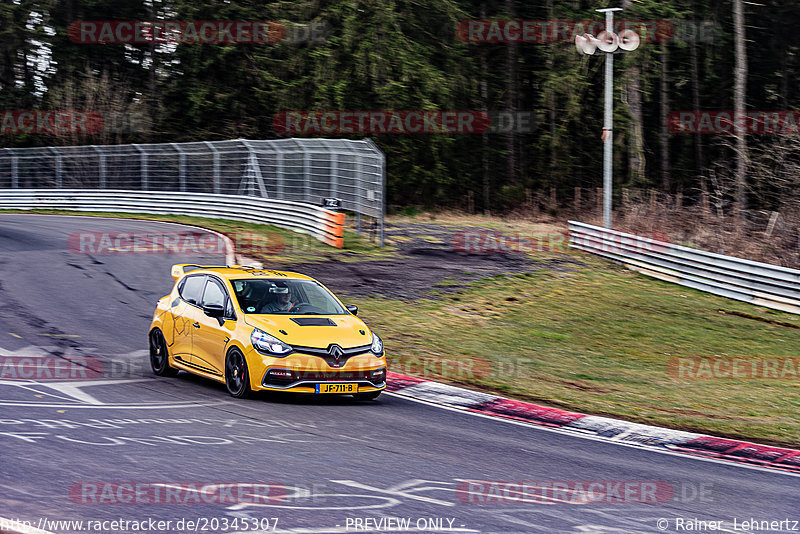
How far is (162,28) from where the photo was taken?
49844 millimetres

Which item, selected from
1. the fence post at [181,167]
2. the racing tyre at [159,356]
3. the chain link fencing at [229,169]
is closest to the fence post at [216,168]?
the chain link fencing at [229,169]

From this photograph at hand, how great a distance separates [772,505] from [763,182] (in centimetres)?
4383

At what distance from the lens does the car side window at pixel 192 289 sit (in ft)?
39.8

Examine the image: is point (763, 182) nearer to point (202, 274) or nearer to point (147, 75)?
point (147, 75)

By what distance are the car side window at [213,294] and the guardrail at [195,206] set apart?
14.5 m

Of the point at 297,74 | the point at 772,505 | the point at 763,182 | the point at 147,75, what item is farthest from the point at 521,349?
the point at 147,75

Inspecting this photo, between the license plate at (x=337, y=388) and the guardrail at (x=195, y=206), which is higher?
the guardrail at (x=195, y=206)

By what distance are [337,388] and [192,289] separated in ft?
9.63

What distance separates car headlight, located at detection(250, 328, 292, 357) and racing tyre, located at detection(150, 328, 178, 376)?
2.19 meters

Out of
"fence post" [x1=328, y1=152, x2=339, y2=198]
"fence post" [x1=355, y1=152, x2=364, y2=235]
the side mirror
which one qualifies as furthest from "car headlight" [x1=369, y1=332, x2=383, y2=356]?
"fence post" [x1=328, y1=152, x2=339, y2=198]

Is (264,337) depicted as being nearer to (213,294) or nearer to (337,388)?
(337,388)

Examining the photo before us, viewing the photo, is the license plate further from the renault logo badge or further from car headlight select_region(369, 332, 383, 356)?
car headlight select_region(369, 332, 383, 356)

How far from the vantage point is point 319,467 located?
7.70m

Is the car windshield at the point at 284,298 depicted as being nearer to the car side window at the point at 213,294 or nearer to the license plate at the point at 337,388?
the car side window at the point at 213,294
